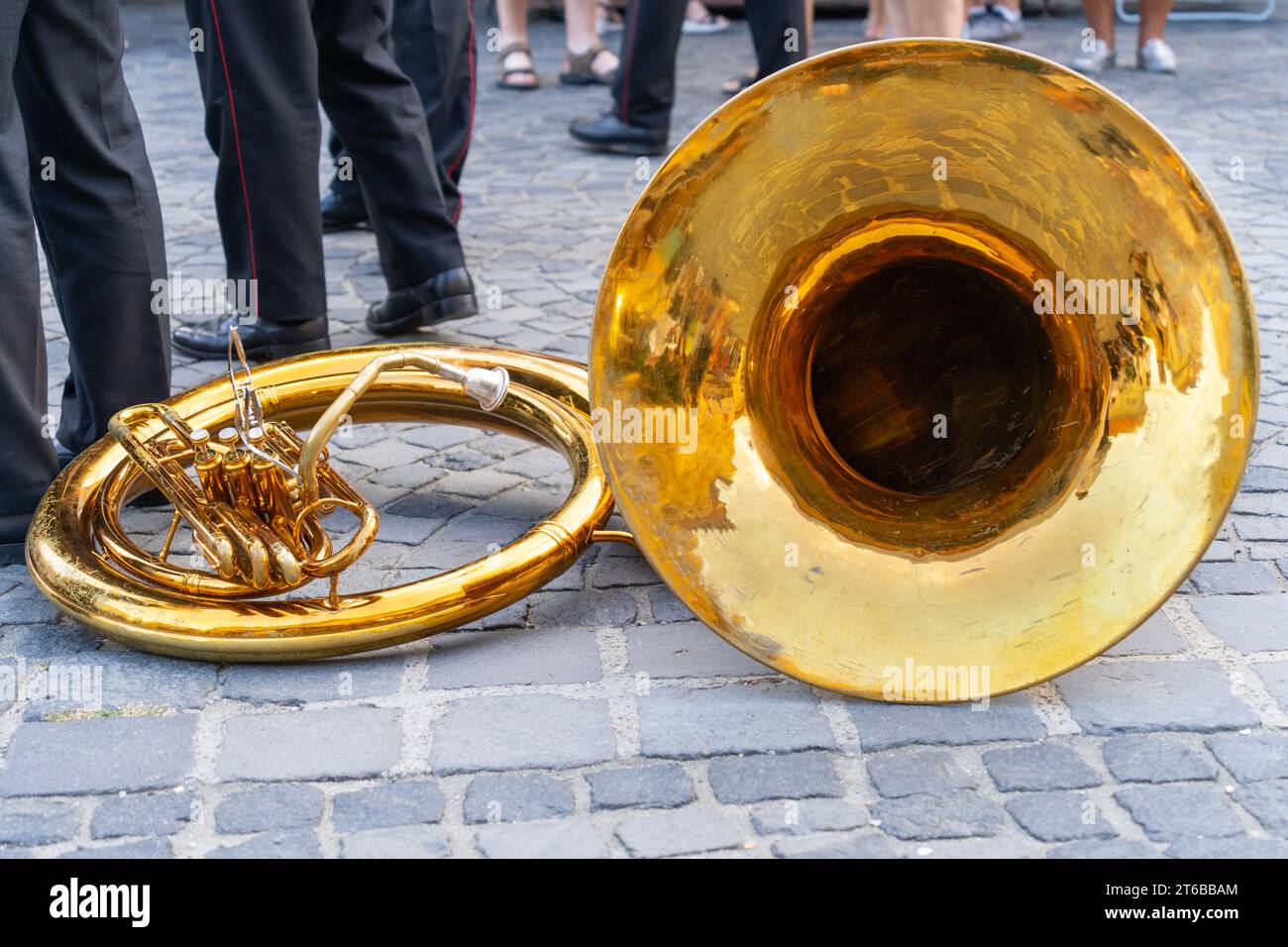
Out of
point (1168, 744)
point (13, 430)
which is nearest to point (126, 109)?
point (13, 430)

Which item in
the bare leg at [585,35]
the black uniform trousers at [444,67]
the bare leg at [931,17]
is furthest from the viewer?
the bare leg at [585,35]

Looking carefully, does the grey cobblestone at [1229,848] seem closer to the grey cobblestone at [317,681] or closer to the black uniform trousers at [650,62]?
the grey cobblestone at [317,681]

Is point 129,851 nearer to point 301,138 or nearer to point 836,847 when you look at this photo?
point 836,847

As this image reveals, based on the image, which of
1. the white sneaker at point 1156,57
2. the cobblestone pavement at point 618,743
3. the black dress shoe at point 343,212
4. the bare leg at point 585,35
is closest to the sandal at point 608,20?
the bare leg at point 585,35

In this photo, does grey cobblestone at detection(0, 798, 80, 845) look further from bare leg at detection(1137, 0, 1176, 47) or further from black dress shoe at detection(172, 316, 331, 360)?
bare leg at detection(1137, 0, 1176, 47)

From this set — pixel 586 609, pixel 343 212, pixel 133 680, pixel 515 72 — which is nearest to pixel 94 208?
pixel 133 680

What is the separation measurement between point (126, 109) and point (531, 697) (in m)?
1.44

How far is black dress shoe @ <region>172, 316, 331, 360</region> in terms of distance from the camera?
11.6ft

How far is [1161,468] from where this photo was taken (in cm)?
202

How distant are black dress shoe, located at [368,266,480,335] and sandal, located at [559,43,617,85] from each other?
3701 millimetres

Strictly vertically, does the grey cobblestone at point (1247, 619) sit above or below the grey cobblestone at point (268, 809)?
below

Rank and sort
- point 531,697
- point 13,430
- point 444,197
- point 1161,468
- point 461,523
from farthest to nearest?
1. point 444,197
2. point 461,523
3. point 13,430
4. point 531,697
5. point 1161,468

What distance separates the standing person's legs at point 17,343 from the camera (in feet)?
8.18

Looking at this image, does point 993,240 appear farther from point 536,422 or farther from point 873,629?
point 536,422
